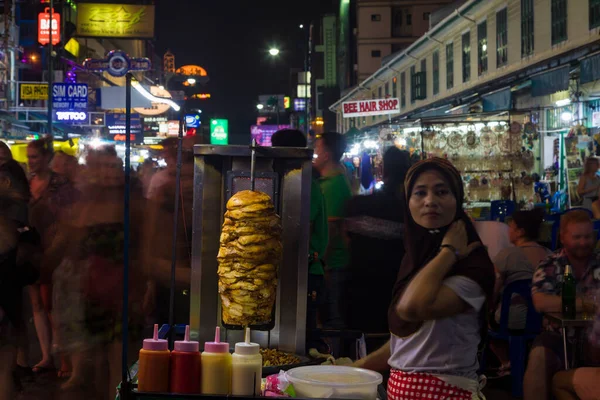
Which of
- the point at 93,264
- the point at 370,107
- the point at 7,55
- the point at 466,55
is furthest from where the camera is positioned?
the point at 7,55

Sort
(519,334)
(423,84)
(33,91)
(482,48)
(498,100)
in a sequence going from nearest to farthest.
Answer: (519,334) → (498,100) → (482,48) → (33,91) → (423,84)

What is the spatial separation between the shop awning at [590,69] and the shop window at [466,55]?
38.3ft

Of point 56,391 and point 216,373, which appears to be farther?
point 56,391

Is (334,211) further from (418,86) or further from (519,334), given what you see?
(418,86)

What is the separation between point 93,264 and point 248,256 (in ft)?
7.83

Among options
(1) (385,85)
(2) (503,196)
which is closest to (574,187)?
(2) (503,196)

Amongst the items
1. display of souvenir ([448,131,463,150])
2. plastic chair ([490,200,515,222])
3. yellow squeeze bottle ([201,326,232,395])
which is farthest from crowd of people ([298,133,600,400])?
display of souvenir ([448,131,463,150])

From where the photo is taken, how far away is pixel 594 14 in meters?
16.1

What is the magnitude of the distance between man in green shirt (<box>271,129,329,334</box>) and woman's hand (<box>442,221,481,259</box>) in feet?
10.7

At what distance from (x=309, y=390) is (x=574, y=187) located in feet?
44.3

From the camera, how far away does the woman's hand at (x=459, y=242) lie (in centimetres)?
312

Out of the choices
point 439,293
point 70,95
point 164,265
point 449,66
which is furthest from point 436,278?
point 70,95

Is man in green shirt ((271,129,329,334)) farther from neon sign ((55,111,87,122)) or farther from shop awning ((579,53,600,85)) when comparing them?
neon sign ((55,111,87,122))

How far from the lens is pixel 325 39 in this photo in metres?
85.2
